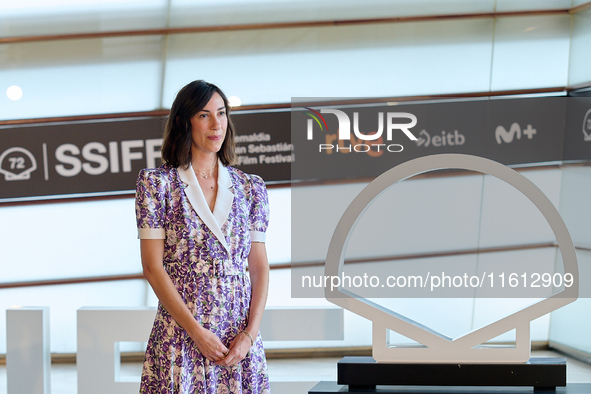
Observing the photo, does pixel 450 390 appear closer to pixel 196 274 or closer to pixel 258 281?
pixel 258 281

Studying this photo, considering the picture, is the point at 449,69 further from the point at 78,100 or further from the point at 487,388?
the point at 487,388

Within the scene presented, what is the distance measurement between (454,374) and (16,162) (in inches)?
147

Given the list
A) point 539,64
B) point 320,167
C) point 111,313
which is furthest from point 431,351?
point 539,64

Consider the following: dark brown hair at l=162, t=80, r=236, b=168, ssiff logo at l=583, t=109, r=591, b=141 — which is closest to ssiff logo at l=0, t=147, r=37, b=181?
dark brown hair at l=162, t=80, r=236, b=168

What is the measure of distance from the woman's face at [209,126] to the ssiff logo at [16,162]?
296cm

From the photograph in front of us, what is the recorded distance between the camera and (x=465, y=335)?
1.43 m

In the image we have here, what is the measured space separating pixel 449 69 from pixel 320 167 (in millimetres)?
1250

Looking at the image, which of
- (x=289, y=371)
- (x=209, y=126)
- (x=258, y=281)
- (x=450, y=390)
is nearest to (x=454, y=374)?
(x=450, y=390)

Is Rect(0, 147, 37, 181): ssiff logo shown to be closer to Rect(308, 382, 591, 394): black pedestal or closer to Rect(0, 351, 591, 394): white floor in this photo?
Rect(0, 351, 591, 394): white floor

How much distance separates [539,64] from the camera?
448 centimetres

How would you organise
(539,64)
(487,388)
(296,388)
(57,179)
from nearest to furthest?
(487,388)
(296,388)
(57,179)
(539,64)

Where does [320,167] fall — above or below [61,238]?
above

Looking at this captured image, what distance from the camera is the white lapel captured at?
1.63 meters

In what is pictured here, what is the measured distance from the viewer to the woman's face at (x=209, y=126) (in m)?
1.67
